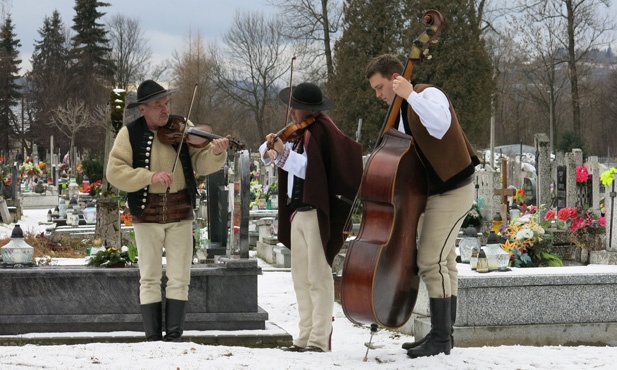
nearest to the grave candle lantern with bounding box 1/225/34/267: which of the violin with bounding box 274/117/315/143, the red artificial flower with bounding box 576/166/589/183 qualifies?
the violin with bounding box 274/117/315/143

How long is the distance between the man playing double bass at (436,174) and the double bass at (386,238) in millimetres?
106

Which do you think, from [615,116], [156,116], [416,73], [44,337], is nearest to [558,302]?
[156,116]

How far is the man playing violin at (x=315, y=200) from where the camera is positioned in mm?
6328

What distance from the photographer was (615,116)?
63094mm

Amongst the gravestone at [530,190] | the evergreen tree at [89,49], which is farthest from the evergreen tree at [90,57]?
the gravestone at [530,190]

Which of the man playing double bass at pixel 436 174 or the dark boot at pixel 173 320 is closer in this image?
the man playing double bass at pixel 436 174

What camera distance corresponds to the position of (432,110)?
214 inches

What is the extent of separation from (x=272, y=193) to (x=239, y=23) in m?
33.0

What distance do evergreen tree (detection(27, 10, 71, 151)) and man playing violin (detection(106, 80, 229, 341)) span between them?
50939 millimetres

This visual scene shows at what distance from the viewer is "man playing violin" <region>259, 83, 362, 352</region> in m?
6.33

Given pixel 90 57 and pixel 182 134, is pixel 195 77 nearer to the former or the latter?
pixel 90 57

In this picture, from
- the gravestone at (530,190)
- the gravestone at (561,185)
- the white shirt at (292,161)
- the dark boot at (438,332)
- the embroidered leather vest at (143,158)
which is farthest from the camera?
the gravestone at (530,190)

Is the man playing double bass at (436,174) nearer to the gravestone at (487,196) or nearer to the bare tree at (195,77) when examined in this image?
the gravestone at (487,196)

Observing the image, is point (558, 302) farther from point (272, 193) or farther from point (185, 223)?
point (272, 193)
